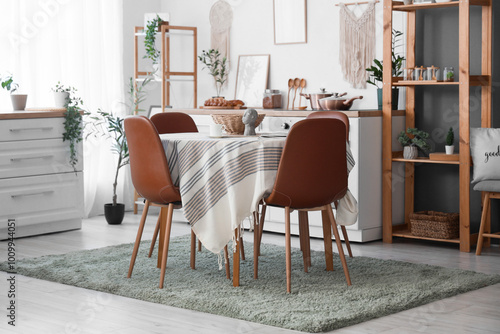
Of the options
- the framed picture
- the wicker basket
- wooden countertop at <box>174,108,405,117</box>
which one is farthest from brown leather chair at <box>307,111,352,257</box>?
the framed picture

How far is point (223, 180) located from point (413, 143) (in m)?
1.82

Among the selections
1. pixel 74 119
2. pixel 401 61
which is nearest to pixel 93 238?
pixel 74 119

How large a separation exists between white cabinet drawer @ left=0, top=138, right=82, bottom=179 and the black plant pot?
1.45 ft

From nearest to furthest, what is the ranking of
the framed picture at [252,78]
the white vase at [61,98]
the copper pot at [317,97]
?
the copper pot at [317,97], the white vase at [61,98], the framed picture at [252,78]

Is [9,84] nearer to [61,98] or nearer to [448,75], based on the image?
[61,98]

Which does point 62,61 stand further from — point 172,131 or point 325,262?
point 325,262

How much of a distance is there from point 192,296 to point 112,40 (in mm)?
3607

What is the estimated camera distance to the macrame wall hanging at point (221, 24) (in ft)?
21.4

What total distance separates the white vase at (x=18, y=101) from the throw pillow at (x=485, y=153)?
10.3 ft

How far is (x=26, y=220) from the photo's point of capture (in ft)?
17.9

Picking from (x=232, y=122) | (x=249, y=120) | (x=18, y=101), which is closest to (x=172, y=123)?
(x=232, y=122)

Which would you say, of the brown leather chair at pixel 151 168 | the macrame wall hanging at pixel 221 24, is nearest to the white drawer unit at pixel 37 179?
the macrame wall hanging at pixel 221 24

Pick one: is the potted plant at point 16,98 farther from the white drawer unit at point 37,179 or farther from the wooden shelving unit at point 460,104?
the wooden shelving unit at point 460,104

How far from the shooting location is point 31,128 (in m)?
5.47
